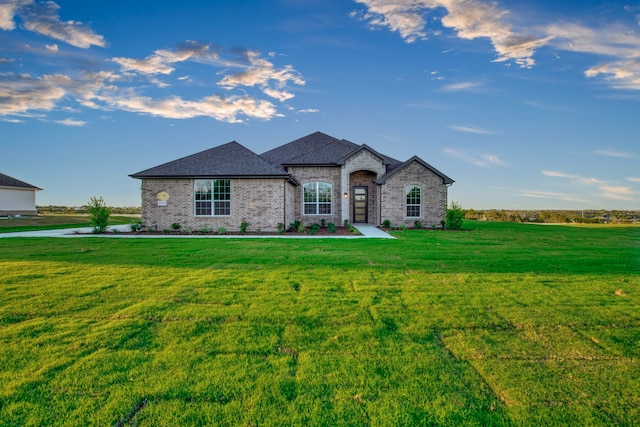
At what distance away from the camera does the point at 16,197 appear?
35.3m

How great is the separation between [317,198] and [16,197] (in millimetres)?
36357

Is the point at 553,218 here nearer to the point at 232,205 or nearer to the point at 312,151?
the point at 312,151

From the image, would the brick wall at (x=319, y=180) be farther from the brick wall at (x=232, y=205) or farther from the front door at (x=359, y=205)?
the brick wall at (x=232, y=205)

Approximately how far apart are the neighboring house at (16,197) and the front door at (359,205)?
3714 cm

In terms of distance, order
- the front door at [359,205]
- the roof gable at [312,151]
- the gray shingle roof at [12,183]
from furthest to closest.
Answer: the gray shingle roof at [12,183], the front door at [359,205], the roof gable at [312,151]

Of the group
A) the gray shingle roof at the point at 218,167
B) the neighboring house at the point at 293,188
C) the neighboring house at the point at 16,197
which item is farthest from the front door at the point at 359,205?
the neighboring house at the point at 16,197

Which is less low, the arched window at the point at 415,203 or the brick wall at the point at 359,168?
the brick wall at the point at 359,168

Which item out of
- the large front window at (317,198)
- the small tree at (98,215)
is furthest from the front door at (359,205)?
the small tree at (98,215)

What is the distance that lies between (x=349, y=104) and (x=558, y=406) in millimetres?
20176

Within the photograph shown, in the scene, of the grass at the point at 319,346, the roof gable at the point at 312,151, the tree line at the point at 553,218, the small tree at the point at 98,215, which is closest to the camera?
the grass at the point at 319,346

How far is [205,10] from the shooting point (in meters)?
14.0

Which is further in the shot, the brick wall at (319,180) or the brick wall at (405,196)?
the brick wall at (319,180)

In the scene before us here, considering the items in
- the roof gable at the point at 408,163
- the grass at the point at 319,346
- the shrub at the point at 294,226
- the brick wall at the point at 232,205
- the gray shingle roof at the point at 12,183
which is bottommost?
the grass at the point at 319,346

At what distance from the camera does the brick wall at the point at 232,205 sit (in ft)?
60.0
